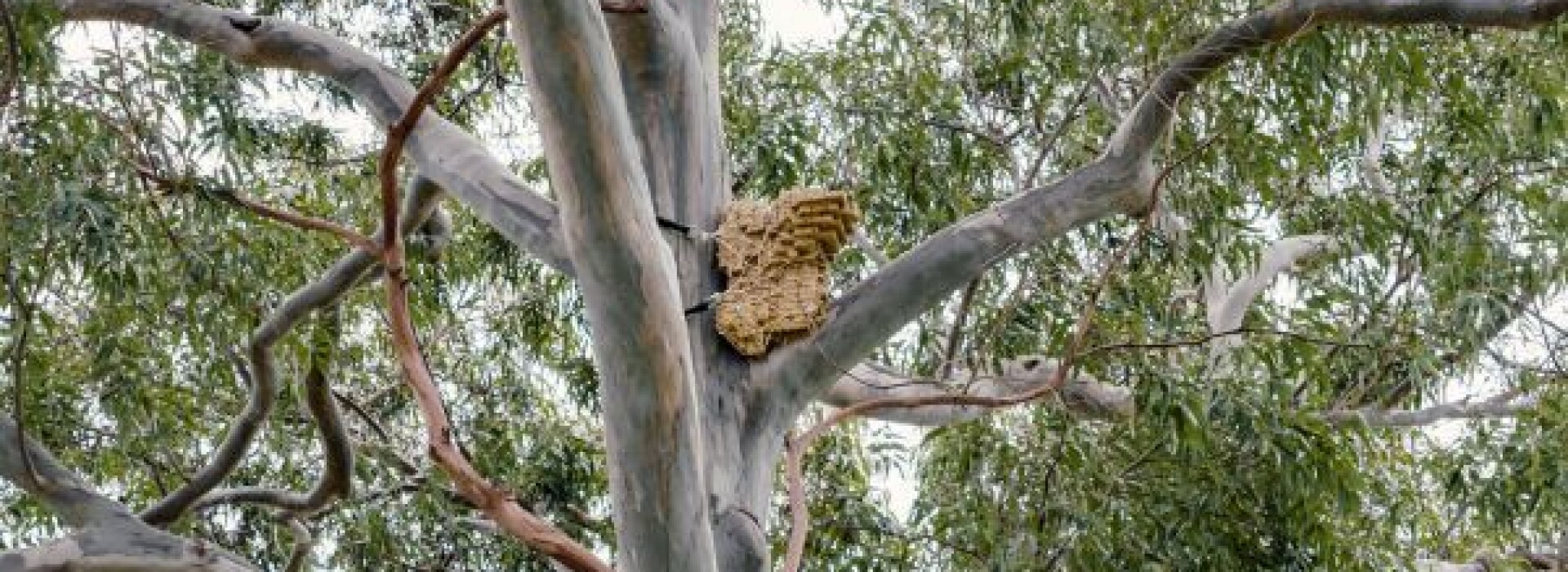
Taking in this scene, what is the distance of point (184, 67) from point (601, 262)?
228 cm

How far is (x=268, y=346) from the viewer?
15.9 feet

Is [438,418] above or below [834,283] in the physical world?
below

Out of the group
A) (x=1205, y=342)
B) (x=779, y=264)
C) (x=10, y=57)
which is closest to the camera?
(x=10, y=57)

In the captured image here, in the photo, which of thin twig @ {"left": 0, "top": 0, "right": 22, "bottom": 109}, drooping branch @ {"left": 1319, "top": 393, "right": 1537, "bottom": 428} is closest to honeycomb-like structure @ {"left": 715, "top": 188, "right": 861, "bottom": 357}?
thin twig @ {"left": 0, "top": 0, "right": 22, "bottom": 109}

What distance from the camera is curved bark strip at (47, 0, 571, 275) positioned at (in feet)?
14.2

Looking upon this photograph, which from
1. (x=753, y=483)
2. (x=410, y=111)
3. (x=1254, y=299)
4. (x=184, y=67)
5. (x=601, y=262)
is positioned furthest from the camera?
(x=1254, y=299)

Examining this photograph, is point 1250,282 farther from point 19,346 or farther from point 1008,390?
point 19,346

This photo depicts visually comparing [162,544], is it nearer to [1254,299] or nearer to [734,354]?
[734,354]

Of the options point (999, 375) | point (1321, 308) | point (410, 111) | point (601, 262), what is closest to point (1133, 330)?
point (999, 375)

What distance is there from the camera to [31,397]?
5.54m

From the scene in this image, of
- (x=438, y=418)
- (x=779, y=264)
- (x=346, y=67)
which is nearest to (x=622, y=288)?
(x=438, y=418)

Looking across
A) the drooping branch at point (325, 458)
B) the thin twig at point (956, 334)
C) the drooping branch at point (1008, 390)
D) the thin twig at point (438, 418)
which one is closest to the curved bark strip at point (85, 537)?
the drooping branch at point (325, 458)

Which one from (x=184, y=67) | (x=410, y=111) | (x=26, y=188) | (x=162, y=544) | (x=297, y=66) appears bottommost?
(x=410, y=111)

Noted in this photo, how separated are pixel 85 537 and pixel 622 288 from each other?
71.7 inches
